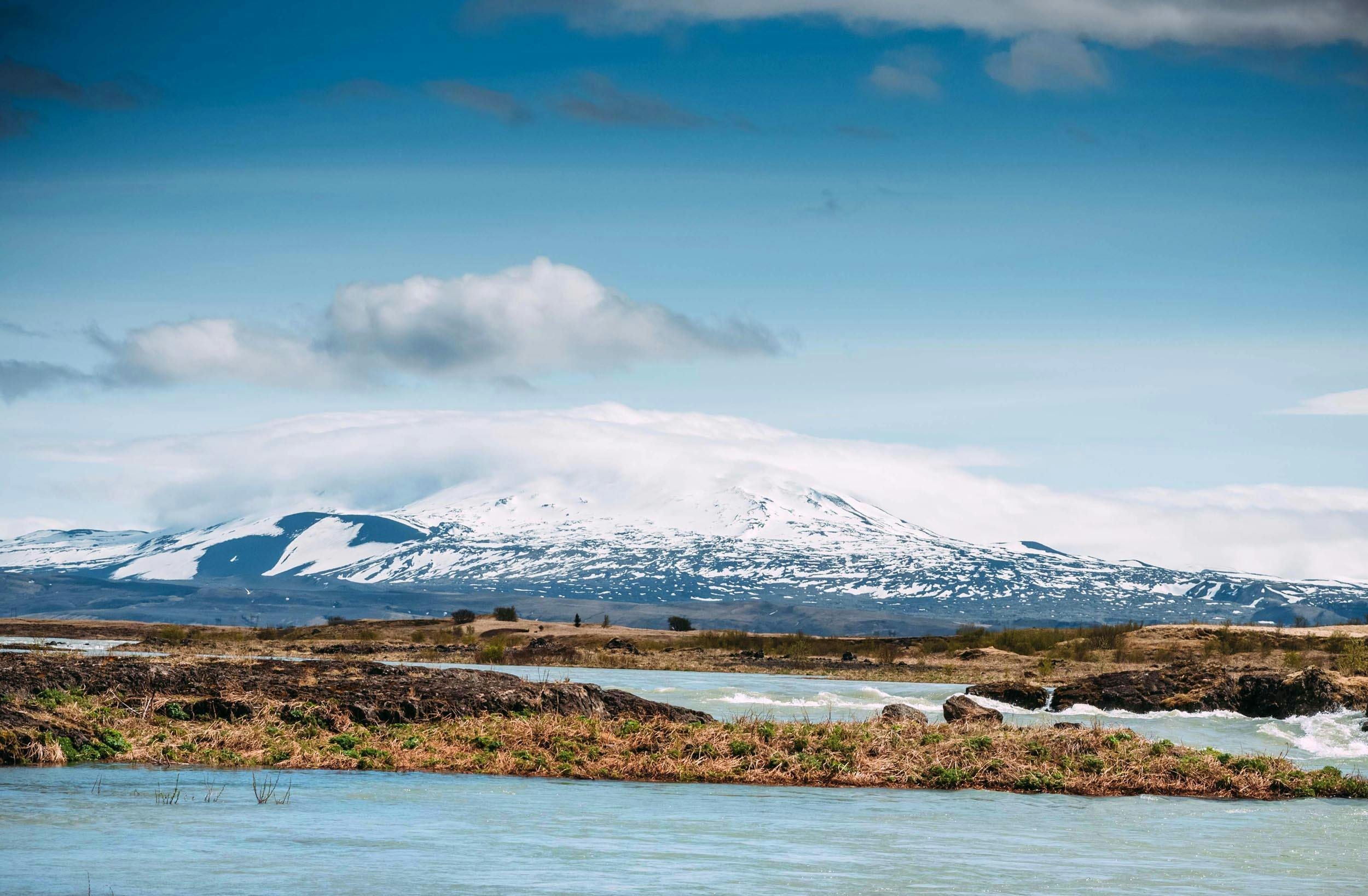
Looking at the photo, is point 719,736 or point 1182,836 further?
point 719,736

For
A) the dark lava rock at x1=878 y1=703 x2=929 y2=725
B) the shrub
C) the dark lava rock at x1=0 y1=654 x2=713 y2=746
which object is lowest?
the shrub

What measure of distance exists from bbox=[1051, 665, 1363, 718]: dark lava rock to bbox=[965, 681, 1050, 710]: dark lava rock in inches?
26.1

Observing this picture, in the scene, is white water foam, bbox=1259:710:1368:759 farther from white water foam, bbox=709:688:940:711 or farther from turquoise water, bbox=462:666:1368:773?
white water foam, bbox=709:688:940:711

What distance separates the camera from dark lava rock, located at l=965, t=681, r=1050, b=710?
59.4 meters

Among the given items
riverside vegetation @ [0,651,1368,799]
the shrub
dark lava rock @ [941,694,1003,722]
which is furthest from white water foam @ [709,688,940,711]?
the shrub

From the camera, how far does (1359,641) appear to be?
3868 inches

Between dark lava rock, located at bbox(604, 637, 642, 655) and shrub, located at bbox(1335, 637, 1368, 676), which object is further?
dark lava rock, located at bbox(604, 637, 642, 655)

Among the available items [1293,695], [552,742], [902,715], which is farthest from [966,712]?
[1293,695]

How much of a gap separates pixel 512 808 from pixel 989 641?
101 m

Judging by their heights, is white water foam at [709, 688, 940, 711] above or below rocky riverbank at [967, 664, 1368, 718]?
below

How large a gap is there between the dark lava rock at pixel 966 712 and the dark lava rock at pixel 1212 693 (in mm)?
19539

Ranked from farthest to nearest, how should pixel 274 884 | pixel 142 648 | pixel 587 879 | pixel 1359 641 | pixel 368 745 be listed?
1. pixel 142 648
2. pixel 1359 641
3. pixel 368 745
4. pixel 587 879
5. pixel 274 884

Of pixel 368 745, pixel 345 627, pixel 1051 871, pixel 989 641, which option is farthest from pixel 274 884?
pixel 345 627

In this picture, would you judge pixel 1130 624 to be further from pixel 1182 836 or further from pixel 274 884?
pixel 274 884
